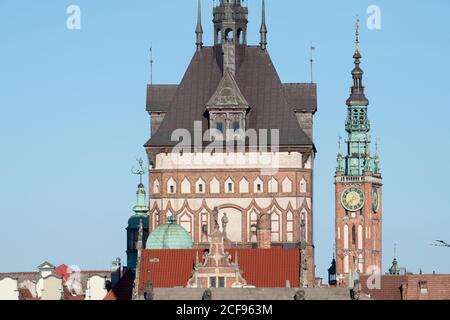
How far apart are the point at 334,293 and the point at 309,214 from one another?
60.3ft

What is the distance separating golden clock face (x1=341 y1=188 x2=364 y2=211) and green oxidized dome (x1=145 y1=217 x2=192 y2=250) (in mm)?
67242

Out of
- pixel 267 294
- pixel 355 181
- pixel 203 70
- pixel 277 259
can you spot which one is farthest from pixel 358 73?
pixel 267 294

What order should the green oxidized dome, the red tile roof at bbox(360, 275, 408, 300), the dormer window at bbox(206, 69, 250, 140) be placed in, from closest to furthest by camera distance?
1. the green oxidized dome
2. the dormer window at bbox(206, 69, 250, 140)
3. the red tile roof at bbox(360, 275, 408, 300)

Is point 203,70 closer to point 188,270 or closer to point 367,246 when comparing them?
point 188,270

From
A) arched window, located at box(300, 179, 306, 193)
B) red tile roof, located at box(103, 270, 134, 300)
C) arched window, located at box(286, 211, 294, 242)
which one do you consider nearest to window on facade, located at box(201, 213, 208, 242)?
red tile roof, located at box(103, 270, 134, 300)

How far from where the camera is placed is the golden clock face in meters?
179

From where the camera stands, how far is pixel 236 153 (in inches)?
4446

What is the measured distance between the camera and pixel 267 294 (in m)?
90.3

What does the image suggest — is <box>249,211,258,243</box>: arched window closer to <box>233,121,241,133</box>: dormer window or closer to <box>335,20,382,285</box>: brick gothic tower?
<box>233,121,241,133</box>: dormer window

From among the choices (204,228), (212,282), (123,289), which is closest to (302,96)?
(204,228)

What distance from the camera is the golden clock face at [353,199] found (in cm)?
17862

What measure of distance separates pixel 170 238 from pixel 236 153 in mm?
6041

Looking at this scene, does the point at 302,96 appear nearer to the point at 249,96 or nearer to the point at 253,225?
the point at 249,96

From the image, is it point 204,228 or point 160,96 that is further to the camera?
point 160,96
